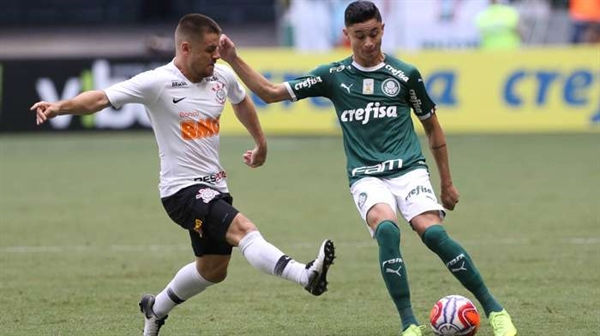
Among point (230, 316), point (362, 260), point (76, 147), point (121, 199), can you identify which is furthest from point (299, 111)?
point (230, 316)

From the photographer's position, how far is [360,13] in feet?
26.5

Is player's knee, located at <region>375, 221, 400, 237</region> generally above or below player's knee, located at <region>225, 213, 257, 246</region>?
below

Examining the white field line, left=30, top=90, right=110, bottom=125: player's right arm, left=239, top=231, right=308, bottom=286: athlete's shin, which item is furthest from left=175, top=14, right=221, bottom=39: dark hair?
the white field line

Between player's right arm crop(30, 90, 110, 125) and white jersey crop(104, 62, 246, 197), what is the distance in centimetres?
18

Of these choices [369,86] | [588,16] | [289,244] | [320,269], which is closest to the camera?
[320,269]

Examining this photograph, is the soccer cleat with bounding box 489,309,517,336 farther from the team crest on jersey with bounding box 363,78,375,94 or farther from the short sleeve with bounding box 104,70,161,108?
the short sleeve with bounding box 104,70,161,108

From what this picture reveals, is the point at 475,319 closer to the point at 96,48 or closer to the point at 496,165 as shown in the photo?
the point at 496,165

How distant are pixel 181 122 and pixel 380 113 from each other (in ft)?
4.03

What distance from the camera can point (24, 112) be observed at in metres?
24.6

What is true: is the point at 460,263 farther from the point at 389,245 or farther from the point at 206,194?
the point at 206,194

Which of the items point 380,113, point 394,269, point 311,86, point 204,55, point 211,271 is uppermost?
point 204,55

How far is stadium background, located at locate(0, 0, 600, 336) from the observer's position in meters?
9.20

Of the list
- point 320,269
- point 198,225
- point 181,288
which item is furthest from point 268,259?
point 181,288

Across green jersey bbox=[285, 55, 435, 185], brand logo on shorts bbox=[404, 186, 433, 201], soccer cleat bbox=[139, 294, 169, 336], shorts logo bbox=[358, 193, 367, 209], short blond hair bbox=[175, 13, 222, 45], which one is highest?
short blond hair bbox=[175, 13, 222, 45]
